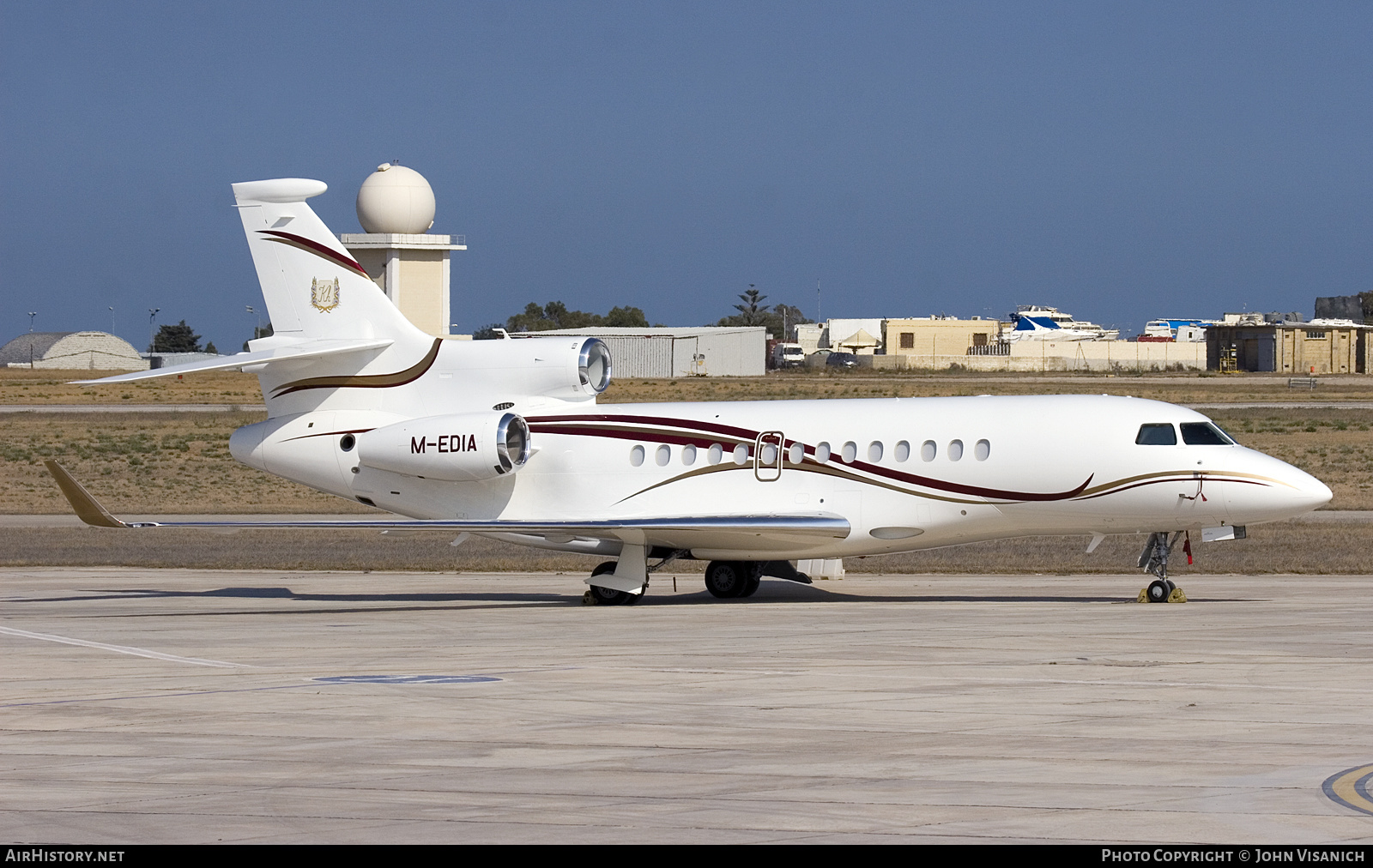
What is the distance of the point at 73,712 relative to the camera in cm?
1399

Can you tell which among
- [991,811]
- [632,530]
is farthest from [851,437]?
[991,811]

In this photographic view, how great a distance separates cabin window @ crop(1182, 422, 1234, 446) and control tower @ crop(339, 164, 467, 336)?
201 feet

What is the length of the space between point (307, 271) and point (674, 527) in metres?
7.56

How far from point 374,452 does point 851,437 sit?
751 cm

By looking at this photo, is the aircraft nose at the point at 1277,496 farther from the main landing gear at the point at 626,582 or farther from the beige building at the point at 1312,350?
the beige building at the point at 1312,350

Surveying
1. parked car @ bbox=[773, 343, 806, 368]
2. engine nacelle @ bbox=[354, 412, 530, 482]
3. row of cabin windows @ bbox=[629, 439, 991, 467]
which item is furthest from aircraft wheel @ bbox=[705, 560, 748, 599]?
parked car @ bbox=[773, 343, 806, 368]

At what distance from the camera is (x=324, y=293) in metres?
25.2

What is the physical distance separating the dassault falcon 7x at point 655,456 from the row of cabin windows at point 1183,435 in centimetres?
3

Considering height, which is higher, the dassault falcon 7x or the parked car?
the parked car

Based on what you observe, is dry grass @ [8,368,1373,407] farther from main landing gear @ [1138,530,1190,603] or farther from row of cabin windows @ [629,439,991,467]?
main landing gear @ [1138,530,1190,603]

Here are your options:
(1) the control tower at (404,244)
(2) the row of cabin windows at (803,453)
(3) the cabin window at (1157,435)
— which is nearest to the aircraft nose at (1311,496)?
(3) the cabin window at (1157,435)

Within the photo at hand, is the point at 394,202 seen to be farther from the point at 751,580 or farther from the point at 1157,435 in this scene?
the point at 1157,435

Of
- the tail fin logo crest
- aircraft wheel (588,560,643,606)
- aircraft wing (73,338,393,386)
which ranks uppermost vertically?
the tail fin logo crest

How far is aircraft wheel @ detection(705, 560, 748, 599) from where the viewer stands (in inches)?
983
